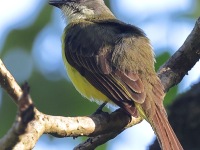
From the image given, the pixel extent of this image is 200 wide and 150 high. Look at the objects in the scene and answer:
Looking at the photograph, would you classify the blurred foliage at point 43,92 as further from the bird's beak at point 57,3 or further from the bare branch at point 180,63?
the bare branch at point 180,63

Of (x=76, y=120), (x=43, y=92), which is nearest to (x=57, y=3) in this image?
(x=43, y=92)

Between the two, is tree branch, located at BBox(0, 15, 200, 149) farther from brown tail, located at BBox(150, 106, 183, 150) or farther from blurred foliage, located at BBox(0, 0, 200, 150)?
blurred foliage, located at BBox(0, 0, 200, 150)

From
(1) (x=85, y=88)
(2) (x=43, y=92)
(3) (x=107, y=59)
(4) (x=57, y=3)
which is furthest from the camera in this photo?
(4) (x=57, y=3)

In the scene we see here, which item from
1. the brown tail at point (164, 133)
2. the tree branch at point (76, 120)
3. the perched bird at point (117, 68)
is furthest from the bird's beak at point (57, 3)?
the brown tail at point (164, 133)

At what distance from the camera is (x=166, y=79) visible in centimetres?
615

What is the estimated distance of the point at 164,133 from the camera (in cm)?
532

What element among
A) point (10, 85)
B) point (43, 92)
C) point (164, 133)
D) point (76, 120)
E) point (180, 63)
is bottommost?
point (43, 92)

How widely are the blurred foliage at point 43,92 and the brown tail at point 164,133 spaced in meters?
1.24

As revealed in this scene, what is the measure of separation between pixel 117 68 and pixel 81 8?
1879 millimetres

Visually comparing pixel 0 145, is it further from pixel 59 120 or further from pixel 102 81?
pixel 102 81

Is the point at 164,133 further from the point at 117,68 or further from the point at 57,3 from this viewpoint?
the point at 57,3

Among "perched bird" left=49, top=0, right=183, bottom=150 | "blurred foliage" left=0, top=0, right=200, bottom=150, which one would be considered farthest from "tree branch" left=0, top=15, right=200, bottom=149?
"blurred foliage" left=0, top=0, right=200, bottom=150

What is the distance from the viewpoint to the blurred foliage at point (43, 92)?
643 cm

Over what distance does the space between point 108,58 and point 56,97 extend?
93cm
